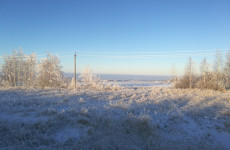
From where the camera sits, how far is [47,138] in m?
4.00

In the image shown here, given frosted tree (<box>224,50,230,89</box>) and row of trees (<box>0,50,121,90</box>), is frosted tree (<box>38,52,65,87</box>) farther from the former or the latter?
frosted tree (<box>224,50,230,89</box>)

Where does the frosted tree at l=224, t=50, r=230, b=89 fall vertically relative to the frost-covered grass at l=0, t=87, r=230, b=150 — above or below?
above

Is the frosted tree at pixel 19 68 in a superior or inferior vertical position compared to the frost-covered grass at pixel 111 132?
superior

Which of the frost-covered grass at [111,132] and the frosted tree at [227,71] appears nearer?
the frost-covered grass at [111,132]

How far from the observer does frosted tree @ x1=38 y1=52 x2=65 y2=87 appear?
76.3ft

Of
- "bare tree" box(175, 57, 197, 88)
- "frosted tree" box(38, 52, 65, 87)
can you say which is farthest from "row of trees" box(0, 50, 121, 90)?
"bare tree" box(175, 57, 197, 88)

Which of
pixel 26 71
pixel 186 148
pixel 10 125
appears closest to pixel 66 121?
pixel 10 125

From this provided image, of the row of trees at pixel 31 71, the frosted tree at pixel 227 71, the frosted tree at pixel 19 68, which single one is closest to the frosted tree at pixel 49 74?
the row of trees at pixel 31 71

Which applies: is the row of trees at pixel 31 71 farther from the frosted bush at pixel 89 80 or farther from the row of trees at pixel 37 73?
the frosted bush at pixel 89 80

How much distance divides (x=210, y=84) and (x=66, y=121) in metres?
19.8

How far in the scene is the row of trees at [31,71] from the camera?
23.3 meters

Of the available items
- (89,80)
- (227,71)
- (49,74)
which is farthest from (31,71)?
(227,71)

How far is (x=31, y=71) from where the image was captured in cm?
2455

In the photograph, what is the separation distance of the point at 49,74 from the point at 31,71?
12.3ft
